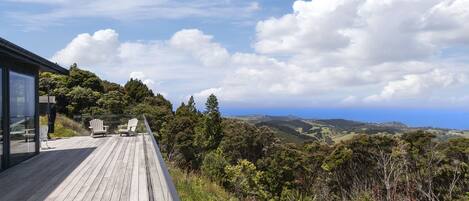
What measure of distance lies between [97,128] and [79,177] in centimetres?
1138

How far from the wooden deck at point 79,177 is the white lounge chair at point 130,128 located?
6196mm

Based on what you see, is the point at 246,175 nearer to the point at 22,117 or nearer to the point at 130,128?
the point at 130,128

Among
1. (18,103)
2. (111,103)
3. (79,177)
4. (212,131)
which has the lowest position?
(212,131)

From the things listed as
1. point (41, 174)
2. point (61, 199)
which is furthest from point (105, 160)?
point (61, 199)

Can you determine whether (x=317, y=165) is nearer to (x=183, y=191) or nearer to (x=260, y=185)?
(x=260, y=185)

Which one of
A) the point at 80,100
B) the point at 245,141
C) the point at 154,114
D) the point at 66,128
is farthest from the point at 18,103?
the point at 245,141

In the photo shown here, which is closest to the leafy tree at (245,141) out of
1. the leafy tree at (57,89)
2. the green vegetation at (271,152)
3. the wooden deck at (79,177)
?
the green vegetation at (271,152)

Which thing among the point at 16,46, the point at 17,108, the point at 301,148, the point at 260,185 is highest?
the point at 16,46

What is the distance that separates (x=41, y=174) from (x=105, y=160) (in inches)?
86.3

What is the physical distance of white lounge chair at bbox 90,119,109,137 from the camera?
63.7ft

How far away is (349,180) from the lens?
137 feet

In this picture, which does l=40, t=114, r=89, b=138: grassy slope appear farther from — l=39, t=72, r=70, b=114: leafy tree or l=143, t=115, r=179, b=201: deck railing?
l=143, t=115, r=179, b=201: deck railing

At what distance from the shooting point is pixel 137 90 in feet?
176

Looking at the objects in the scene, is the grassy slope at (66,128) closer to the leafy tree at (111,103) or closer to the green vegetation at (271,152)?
the green vegetation at (271,152)
